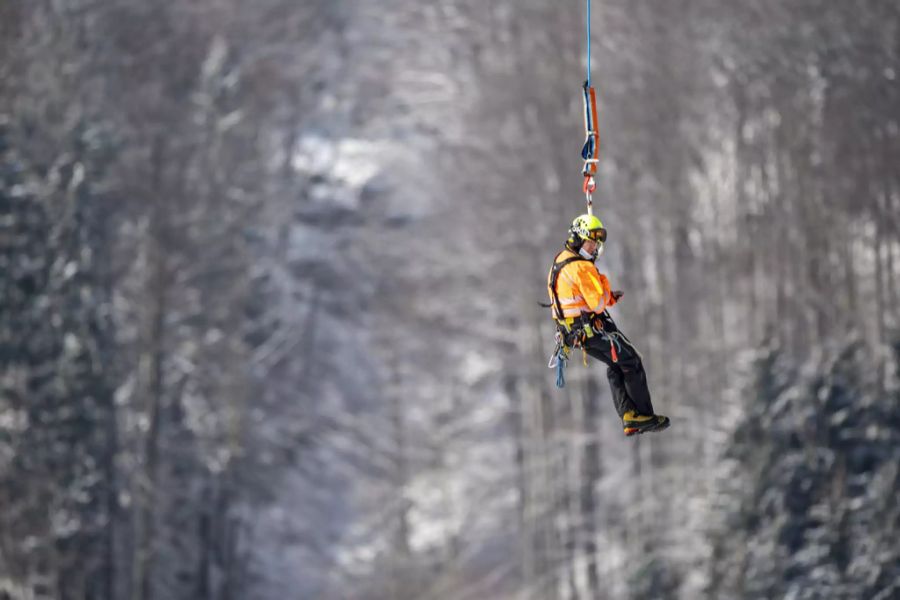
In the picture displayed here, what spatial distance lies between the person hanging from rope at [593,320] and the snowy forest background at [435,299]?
12473mm

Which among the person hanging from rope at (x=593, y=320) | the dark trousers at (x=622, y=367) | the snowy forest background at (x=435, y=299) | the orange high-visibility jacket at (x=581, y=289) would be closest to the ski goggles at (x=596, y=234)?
the person hanging from rope at (x=593, y=320)

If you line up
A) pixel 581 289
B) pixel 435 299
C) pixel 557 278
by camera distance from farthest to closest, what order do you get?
pixel 435 299 < pixel 557 278 < pixel 581 289

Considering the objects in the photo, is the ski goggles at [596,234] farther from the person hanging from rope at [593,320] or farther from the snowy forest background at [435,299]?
the snowy forest background at [435,299]

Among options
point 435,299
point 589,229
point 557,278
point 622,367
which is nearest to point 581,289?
point 557,278

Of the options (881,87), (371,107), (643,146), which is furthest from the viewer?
(371,107)

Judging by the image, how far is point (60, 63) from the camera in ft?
79.1

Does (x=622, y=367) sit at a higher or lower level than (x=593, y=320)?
lower

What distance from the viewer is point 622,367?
9.52m

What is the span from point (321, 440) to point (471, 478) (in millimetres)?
2955

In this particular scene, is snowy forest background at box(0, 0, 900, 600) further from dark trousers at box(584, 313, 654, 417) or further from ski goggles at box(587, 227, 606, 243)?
Result: ski goggles at box(587, 227, 606, 243)

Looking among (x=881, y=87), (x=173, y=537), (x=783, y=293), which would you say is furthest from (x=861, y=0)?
(x=173, y=537)

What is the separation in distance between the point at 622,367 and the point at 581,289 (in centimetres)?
72

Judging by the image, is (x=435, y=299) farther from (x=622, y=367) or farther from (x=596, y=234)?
(x=596, y=234)

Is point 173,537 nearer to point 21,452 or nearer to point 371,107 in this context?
point 21,452
